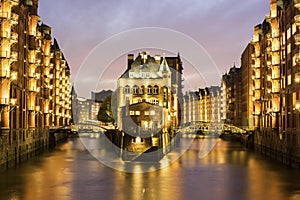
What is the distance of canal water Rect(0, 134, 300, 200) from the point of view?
38.2 meters

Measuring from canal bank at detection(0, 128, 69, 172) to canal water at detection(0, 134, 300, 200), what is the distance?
4.76 ft

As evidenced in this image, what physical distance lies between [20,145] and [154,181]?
22881 mm

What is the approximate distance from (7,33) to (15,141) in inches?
568

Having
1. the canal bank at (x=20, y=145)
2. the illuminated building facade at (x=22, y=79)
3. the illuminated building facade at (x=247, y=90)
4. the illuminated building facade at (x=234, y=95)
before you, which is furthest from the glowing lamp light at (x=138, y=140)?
the illuminated building facade at (x=234, y=95)

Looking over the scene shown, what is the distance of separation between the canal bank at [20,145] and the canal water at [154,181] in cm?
145

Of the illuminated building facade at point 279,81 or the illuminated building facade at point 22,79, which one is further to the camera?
the illuminated building facade at point 279,81

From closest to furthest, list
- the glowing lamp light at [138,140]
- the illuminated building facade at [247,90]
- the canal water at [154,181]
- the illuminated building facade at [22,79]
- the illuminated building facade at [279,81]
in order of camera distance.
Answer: the canal water at [154,181] → the illuminated building facade at [22,79] → the illuminated building facade at [279,81] → the glowing lamp light at [138,140] → the illuminated building facade at [247,90]

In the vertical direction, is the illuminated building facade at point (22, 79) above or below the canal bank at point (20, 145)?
above

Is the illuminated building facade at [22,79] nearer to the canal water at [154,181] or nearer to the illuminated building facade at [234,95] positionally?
the canal water at [154,181]

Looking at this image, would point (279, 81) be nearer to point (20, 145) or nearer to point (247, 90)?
point (20, 145)

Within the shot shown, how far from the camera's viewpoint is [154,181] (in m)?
45.8

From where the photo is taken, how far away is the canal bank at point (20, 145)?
5031 cm

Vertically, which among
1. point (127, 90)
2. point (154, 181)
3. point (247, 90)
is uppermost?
point (127, 90)

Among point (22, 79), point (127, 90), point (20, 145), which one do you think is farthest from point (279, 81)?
point (127, 90)
